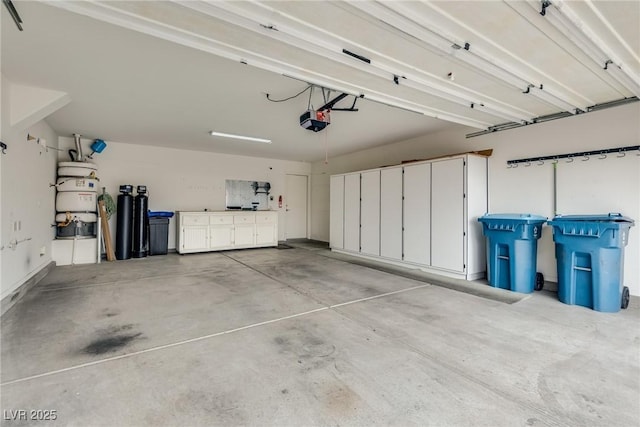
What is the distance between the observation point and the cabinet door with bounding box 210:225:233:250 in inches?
279

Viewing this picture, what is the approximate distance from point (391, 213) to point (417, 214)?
0.63m

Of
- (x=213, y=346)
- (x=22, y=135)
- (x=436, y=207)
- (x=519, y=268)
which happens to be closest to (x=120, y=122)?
(x=22, y=135)

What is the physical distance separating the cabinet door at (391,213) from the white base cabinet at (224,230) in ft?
11.1

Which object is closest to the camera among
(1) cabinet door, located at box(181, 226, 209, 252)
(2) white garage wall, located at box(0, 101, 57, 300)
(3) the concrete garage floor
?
(3) the concrete garage floor

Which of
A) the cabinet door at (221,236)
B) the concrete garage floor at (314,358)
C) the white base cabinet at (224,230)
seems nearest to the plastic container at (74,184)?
the white base cabinet at (224,230)

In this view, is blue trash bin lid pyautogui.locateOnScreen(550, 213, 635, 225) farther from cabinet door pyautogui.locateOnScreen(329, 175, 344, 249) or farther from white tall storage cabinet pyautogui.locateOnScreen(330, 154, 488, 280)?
cabinet door pyautogui.locateOnScreen(329, 175, 344, 249)

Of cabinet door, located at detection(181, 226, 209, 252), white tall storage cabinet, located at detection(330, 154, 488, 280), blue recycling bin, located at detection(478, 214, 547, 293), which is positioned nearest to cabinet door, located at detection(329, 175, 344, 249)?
white tall storage cabinet, located at detection(330, 154, 488, 280)

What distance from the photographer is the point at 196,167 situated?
24.7 ft

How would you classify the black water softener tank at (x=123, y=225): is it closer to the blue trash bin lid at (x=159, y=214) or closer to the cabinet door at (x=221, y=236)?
the blue trash bin lid at (x=159, y=214)

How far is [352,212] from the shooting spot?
6.71 meters

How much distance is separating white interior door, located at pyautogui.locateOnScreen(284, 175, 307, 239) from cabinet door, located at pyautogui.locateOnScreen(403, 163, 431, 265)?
179 inches

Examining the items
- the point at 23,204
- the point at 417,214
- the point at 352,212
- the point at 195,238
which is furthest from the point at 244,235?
the point at 417,214

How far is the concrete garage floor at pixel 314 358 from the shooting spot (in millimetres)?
1593

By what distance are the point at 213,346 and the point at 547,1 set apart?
3.33 meters
